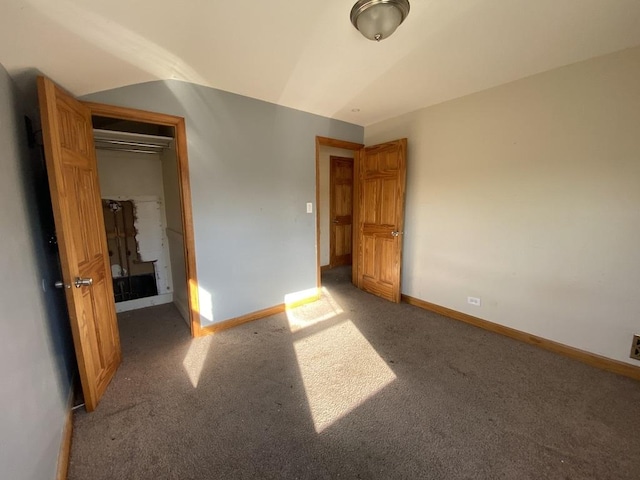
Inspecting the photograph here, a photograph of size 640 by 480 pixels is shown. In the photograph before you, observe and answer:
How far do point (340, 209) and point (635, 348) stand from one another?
3.93 meters

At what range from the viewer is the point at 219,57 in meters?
1.82

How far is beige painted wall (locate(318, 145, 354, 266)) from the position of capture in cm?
464

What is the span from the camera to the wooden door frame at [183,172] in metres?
1.96

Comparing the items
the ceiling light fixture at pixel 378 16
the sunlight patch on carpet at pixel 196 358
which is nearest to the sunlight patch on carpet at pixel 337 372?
the sunlight patch on carpet at pixel 196 358

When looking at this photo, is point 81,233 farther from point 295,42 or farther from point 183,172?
point 295,42

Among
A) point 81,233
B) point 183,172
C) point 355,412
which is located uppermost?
point 183,172

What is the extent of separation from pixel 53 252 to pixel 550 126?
3873 mm

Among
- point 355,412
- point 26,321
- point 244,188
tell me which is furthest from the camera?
point 244,188

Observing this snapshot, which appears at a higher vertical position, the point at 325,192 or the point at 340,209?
the point at 325,192

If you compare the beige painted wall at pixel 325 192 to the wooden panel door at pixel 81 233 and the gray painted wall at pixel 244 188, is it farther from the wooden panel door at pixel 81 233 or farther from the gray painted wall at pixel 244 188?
the wooden panel door at pixel 81 233

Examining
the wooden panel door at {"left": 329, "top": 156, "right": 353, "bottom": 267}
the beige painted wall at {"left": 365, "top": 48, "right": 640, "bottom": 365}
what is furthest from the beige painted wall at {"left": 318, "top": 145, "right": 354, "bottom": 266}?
the beige painted wall at {"left": 365, "top": 48, "right": 640, "bottom": 365}

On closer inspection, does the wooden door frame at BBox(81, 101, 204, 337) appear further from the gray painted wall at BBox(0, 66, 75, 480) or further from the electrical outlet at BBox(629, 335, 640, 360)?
the electrical outlet at BBox(629, 335, 640, 360)

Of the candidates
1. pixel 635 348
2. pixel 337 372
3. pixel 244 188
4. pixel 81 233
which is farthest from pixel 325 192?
pixel 635 348

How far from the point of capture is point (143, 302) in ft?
10.4
